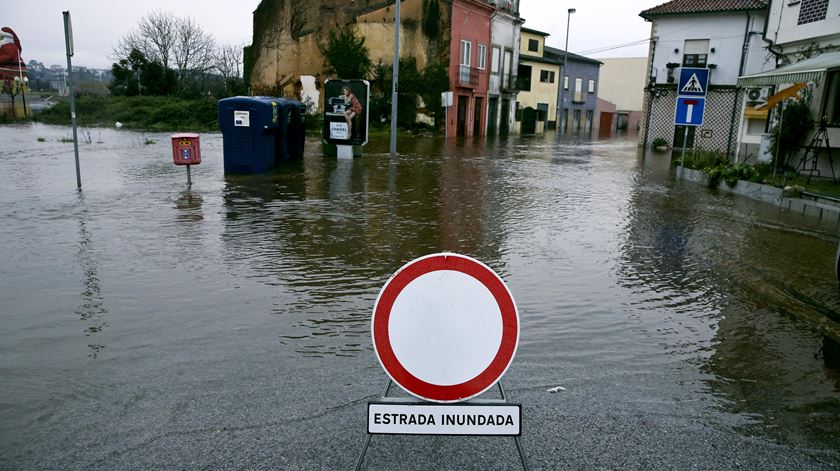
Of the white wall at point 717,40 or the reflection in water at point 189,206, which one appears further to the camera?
the white wall at point 717,40

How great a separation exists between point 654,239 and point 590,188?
572 centimetres

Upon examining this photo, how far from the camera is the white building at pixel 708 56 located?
30078 mm

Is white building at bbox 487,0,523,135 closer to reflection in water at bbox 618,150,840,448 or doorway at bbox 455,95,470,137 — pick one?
doorway at bbox 455,95,470,137

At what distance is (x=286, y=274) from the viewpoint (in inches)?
251

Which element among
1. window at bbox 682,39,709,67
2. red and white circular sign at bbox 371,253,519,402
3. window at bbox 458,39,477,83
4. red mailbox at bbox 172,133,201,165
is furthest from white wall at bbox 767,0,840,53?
window at bbox 458,39,477,83

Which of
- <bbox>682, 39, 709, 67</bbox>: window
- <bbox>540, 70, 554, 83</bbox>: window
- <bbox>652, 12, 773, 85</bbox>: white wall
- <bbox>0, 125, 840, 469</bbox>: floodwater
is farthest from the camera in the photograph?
<bbox>540, 70, 554, 83</bbox>: window

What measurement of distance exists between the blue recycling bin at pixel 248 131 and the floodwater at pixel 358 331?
11.2 ft

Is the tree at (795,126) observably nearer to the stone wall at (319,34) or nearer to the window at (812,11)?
the window at (812,11)

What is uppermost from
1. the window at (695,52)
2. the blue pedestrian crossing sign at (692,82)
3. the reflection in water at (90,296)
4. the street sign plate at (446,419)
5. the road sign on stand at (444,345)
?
the window at (695,52)

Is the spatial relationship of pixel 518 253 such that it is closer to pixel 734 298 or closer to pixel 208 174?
pixel 734 298

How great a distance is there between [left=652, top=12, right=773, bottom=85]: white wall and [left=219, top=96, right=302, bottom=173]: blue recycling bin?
952 inches

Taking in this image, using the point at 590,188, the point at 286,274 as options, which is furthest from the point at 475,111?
the point at 286,274

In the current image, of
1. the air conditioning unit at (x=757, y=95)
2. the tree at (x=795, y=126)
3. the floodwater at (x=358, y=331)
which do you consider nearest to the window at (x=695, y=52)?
the air conditioning unit at (x=757, y=95)

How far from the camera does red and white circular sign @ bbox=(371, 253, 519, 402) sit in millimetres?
2588
